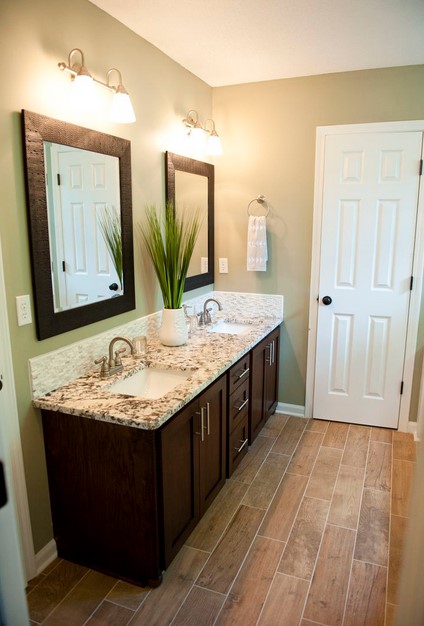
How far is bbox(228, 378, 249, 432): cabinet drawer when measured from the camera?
8.42ft

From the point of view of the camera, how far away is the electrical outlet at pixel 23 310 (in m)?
1.79

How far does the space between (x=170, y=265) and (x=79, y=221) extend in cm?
60

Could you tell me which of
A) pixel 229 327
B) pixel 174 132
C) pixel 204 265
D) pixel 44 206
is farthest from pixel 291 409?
pixel 44 206

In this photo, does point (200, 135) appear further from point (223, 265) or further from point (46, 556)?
point (46, 556)

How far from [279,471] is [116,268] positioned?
1.62 metres

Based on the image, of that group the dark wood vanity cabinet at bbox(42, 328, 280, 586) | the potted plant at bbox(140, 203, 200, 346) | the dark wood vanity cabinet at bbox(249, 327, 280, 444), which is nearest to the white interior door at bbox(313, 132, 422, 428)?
the dark wood vanity cabinet at bbox(249, 327, 280, 444)

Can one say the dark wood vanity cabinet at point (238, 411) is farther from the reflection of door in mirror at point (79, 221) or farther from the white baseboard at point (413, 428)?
the white baseboard at point (413, 428)

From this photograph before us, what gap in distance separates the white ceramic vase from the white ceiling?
4.99 ft

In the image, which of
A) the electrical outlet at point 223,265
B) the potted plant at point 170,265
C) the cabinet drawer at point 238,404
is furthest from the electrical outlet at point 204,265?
the cabinet drawer at point 238,404

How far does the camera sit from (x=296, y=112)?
3213mm

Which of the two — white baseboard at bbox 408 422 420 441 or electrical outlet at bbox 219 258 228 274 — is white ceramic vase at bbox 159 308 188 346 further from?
white baseboard at bbox 408 422 420 441

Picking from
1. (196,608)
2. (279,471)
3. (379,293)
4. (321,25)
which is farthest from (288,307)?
(196,608)

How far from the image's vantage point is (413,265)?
3111 mm

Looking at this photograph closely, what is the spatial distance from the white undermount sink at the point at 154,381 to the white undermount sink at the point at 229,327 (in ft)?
3.00
